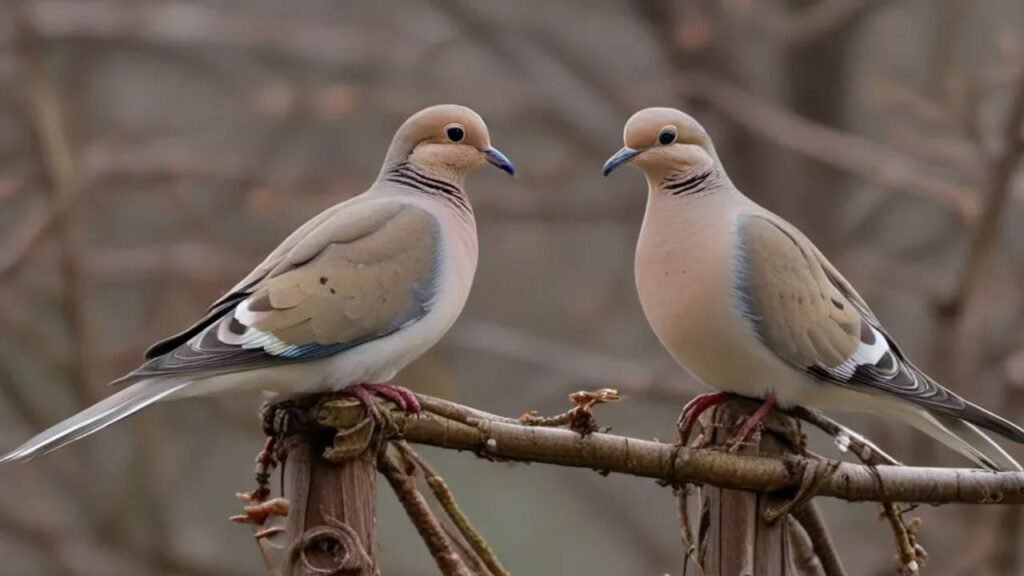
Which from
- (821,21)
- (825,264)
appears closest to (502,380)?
(821,21)

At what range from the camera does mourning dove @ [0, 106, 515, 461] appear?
2100 millimetres

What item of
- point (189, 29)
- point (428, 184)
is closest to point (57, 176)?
point (189, 29)

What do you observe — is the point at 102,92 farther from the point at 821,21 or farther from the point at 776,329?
the point at 776,329

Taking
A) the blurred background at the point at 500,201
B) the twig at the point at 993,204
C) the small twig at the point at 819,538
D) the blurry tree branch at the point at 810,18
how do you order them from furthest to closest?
1. the blurry tree branch at the point at 810,18
2. the blurred background at the point at 500,201
3. the twig at the point at 993,204
4. the small twig at the point at 819,538

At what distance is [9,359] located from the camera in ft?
19.4

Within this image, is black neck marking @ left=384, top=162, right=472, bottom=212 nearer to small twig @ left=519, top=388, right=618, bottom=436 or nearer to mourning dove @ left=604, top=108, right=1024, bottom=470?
mourning dove @ left=604, top=108, right=1024, bottom=470

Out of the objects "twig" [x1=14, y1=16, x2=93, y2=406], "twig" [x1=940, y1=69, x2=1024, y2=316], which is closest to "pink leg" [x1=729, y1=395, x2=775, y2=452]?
"twig" [x1=940, y1=69, x2=1024, y2=316]

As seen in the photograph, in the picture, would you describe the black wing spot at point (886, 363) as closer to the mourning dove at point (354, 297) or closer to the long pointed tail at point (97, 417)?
the mourning dove at point (354, 297)

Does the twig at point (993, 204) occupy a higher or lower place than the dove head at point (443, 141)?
higher

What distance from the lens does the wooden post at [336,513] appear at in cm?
186

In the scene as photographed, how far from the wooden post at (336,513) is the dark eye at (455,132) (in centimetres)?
77

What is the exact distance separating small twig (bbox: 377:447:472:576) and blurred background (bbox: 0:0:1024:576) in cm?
276

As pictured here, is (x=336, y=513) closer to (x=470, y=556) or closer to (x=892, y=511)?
(x=470, y=556)

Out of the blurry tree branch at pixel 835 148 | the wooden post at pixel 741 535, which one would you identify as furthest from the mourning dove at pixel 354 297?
the blurry tree branch at pixel 835 148
